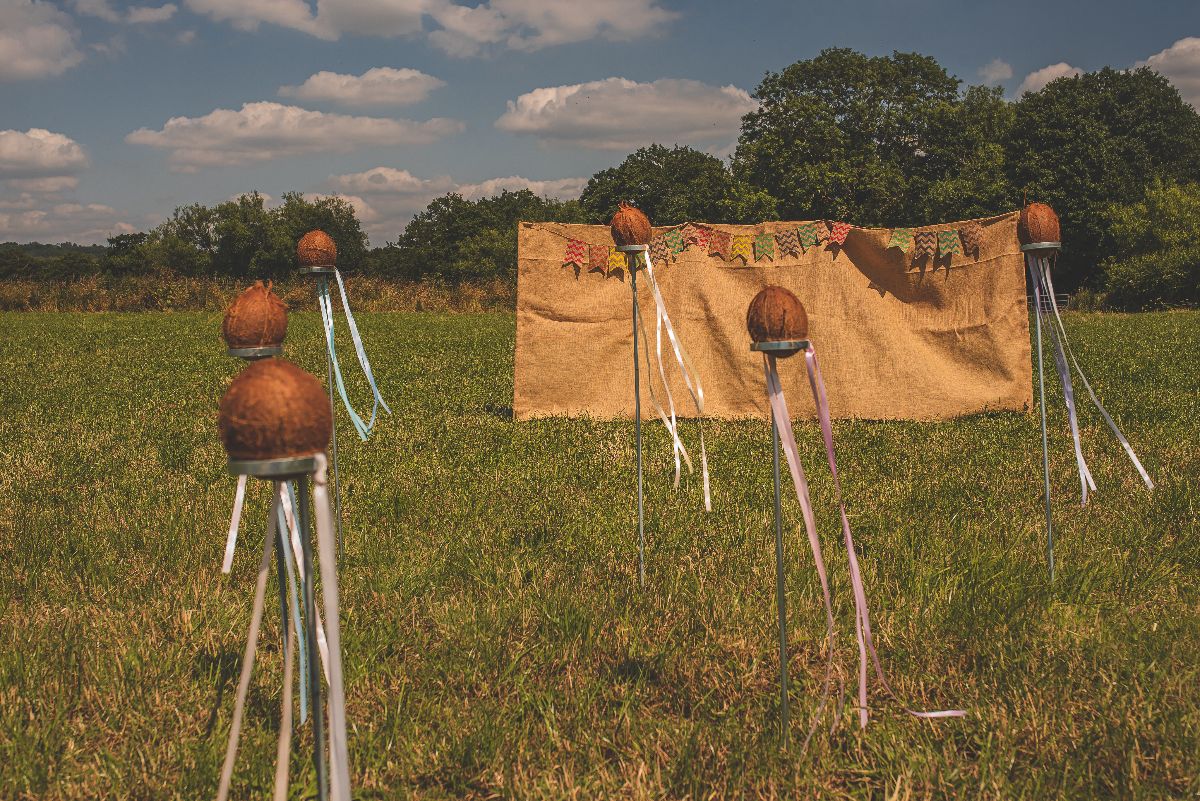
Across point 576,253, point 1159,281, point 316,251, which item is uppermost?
point 1159,281

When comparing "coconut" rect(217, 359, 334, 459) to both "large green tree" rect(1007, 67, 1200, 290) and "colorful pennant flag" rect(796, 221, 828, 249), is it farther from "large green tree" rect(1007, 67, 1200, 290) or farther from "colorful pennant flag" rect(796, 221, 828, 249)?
"large green tree" rect(1007, 67, 1200, 290)

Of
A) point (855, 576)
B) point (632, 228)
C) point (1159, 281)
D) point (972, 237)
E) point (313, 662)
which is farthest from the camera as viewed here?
point (1159, 281)

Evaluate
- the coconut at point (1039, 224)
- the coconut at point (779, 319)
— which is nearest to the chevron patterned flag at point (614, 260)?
the coconut at point (1039, 224)

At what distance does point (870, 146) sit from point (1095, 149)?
8794 mm

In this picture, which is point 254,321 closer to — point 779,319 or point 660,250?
point 779,319

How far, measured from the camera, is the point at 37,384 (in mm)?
9570

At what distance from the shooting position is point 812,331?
734 cm

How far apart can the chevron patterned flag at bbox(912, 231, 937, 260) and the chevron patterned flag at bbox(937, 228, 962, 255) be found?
0.13 ft

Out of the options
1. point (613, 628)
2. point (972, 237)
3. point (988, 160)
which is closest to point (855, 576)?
point (613, 628)

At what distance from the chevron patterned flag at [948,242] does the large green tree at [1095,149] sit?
3118 cm

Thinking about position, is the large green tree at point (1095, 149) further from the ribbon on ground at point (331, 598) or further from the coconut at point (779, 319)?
the ribbon on ground at point (331, 598)

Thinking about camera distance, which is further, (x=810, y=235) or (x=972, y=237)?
(x=810, y=235)

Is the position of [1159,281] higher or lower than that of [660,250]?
higher

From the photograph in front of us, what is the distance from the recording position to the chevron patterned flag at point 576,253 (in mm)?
7301
